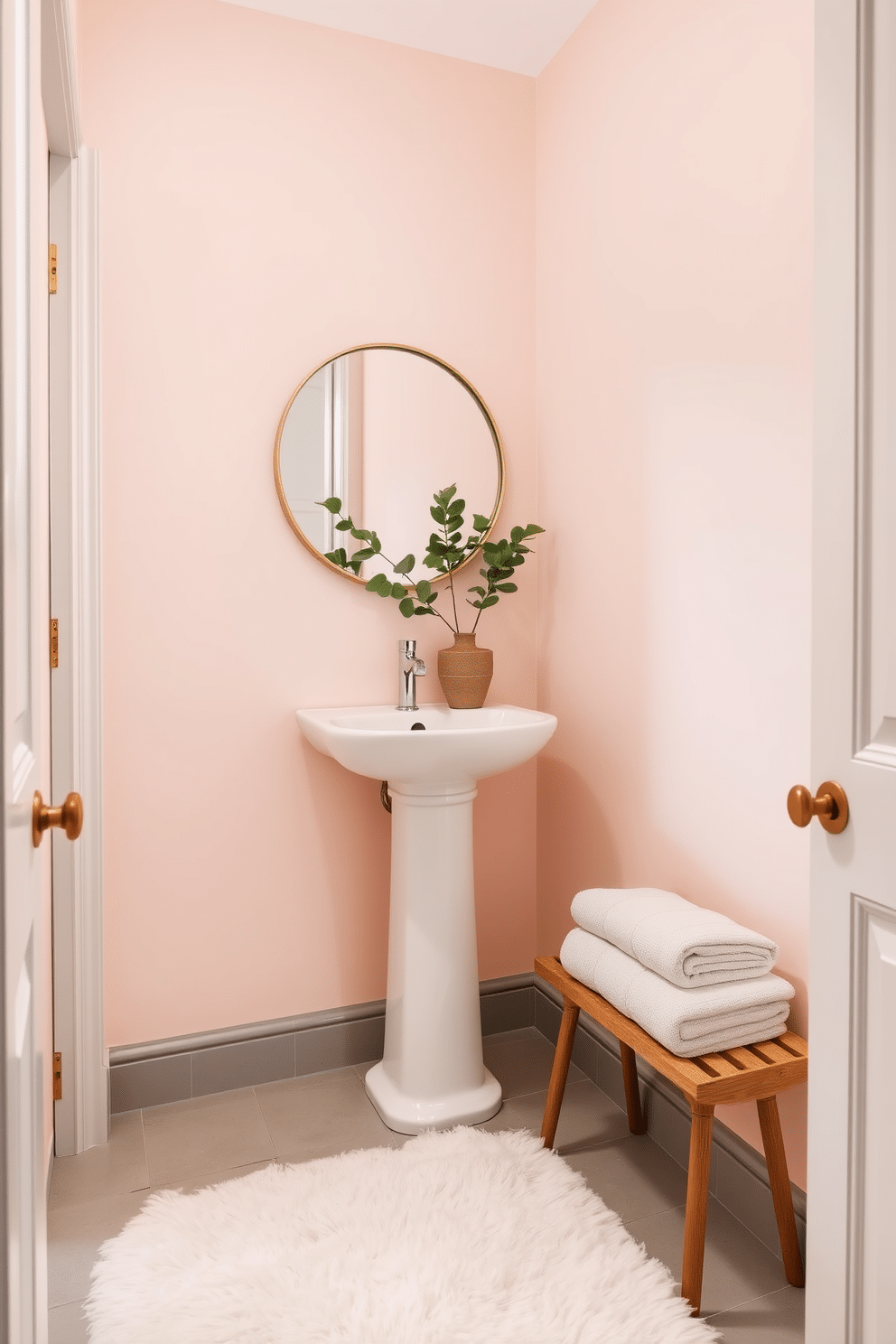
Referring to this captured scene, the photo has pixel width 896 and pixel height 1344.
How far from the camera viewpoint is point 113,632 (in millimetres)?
2033

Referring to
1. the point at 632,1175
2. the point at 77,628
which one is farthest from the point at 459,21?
the point at 632,1175

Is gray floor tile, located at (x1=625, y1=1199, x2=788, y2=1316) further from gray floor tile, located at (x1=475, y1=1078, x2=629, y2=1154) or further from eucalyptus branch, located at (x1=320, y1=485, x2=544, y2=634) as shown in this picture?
eucalyptus branch, located at (x1=320, y1=485, x2=544, y2=634)

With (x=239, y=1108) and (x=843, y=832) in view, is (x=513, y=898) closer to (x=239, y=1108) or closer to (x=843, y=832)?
(x=239, y=1108)

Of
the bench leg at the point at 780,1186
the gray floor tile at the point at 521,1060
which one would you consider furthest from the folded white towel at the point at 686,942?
the gray floor tile at the point at 521,1060

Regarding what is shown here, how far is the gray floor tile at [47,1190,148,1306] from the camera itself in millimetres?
1490

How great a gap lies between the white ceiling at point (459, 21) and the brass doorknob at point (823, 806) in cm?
201

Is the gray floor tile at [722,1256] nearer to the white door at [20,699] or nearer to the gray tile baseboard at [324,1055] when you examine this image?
the gray tile baseboard at [324,1055]

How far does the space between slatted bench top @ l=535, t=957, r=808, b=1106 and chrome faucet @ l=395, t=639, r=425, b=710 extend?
93 cm

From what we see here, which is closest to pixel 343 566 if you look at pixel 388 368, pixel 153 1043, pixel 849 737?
pixel 388 368

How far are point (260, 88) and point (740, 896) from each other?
211cm

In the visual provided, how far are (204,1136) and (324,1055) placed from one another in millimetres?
A: 375

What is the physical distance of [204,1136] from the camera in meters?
1.94

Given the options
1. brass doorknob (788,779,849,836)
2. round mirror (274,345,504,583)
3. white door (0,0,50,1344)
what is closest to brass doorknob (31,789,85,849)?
white door (0,0,50,1344)

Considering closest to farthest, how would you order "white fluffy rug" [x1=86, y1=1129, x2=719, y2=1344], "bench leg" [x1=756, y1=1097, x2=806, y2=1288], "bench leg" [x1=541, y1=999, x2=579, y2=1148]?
"white fluffy rug" [x1=86, y1=1129, x2=719, y2=1344], "bench leg" [x1=756, y1=1097, x2=806, y2=1288], "bench leg" [x1=541, y1=999, x2=579, y2=1148]
